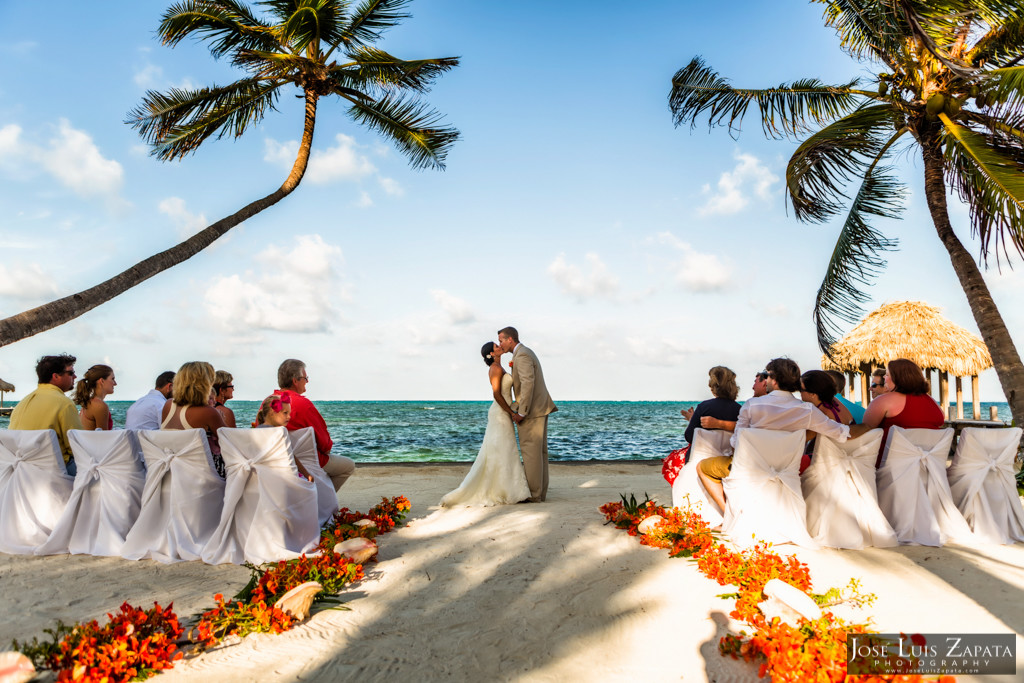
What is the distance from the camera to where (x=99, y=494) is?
542 centimetres

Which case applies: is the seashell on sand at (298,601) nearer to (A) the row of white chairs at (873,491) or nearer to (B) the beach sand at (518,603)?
(B) the beach sand at (518,603)

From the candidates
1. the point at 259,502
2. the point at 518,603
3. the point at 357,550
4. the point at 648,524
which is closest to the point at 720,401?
the point at 648,524

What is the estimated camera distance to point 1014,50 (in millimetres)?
7520

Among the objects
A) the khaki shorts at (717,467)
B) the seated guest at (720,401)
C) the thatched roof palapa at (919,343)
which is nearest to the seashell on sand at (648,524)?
the khaki shorts at (717,467)

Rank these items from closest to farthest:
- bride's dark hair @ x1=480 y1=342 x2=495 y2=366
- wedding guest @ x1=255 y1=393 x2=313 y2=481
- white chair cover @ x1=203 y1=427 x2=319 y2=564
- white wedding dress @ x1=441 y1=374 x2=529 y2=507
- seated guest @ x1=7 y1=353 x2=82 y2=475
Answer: white chair cover @ x1=203 y1=427 x2=319 y2=564
wedding guest @ x1=255 y1=393 x2=313 y2=481
seated guest @ x1=7 y1=353 x2=82 y2=475
white wedding dress @ x1=441 y1=374 x2=529 y2=507
bride's dark hair @ x1=480 y1=342 x2=495 y2=366

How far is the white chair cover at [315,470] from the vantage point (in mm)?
5520

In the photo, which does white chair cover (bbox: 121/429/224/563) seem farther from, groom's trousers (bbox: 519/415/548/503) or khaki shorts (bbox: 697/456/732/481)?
khaki shorts (bbox: 697/456/732/481)

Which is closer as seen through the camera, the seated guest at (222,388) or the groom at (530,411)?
the seated guest at (222,388)

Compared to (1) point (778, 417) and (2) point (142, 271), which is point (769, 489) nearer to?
(1) point (778, 417)

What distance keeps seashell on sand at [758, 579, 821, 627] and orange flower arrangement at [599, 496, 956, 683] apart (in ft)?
0.22

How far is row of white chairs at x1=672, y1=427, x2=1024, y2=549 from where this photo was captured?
515 cm

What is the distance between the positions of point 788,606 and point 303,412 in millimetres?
4394

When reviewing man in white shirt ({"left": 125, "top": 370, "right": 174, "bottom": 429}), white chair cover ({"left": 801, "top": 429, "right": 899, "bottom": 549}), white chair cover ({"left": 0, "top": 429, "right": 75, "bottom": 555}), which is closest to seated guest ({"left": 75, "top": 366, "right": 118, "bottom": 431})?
man in white shirt ({"left": 125, "top": 370, "right": 174, "bottom": 429})

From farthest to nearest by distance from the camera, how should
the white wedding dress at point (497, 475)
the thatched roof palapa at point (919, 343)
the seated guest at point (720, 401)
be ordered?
1. the thatched roof palapa at point (919, 343)
2. the white wedding dress at point (497, 475)
3. the seated guest at point (720, 401)
